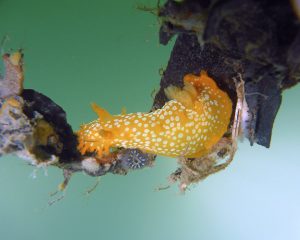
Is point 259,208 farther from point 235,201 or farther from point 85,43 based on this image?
point 85,43

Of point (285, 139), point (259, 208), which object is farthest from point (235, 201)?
point (285, 139)

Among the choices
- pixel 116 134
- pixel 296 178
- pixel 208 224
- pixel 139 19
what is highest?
pixel 139 19

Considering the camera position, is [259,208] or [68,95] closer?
[259,208]

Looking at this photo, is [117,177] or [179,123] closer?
[179,123]

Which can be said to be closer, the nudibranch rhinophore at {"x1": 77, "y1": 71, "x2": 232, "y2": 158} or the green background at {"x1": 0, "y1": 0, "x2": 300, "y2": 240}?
the nudibranch rhinophore at {"x1": 77, "y1": 71, "x2": 232, "y2": 158}
